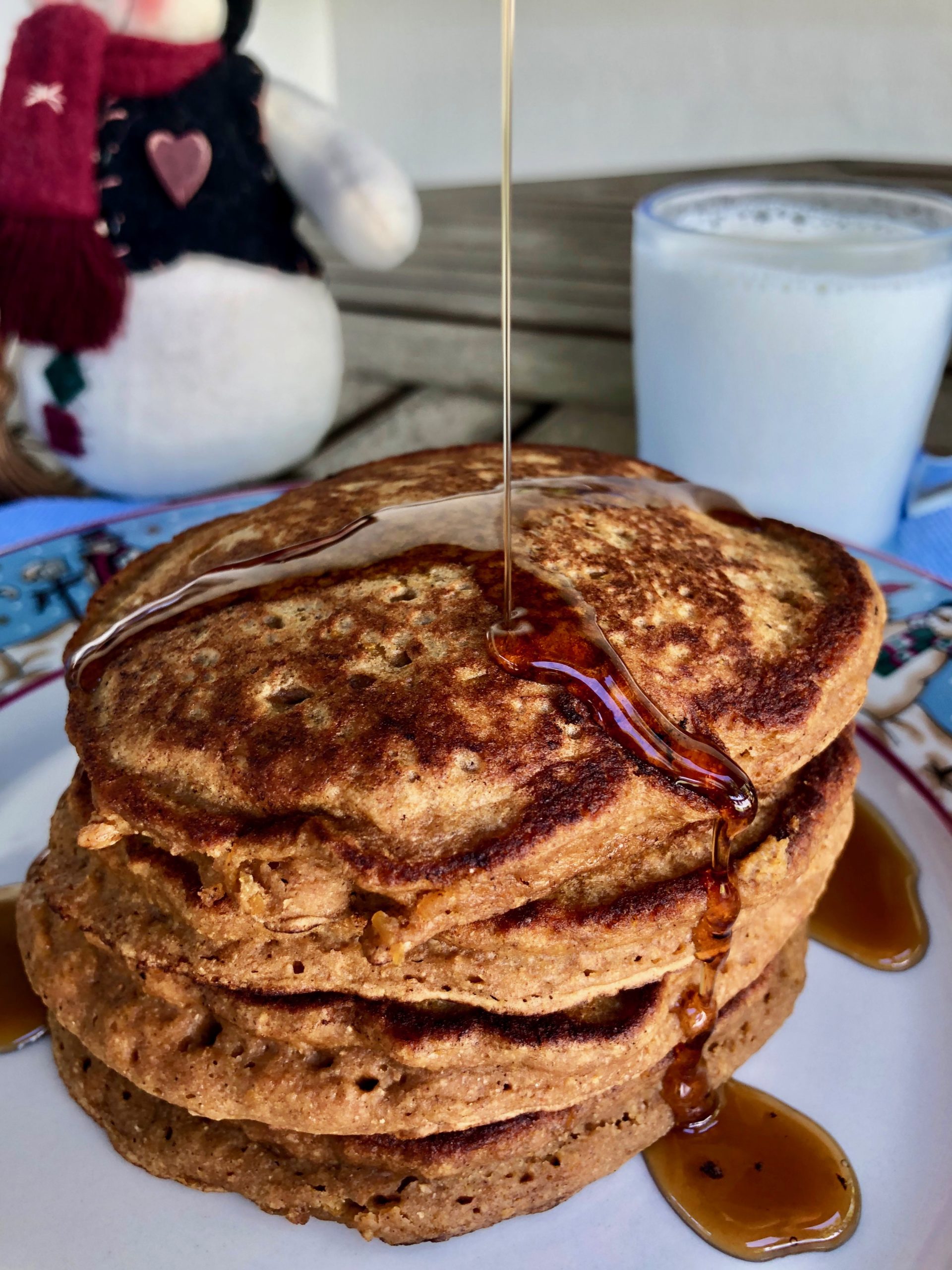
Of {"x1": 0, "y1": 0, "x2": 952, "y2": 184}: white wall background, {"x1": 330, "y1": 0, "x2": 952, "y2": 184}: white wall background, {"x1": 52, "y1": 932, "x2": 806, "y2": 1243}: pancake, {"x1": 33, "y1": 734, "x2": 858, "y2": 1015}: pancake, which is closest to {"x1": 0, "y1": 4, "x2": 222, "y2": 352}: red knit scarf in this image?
{"x1": 33, "y1": 734, "x2": 858, "y2": 1015}: pancake

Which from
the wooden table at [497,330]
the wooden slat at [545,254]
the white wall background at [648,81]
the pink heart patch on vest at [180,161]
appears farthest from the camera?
the white wall background at [648,81]

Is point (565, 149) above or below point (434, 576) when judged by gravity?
below

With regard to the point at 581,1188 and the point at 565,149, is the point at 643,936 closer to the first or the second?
the point at 581,1188

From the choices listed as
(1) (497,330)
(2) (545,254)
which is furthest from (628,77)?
(1) (497,330)

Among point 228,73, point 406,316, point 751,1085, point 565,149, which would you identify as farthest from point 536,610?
point 565,149

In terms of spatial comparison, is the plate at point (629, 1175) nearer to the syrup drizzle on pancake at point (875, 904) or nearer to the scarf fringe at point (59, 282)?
the syrup drizzle on pancake at point (875, 904)

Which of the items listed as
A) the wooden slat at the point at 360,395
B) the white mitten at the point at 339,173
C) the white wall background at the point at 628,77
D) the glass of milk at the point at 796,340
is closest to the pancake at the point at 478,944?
the glass of milk at the point at 796,340

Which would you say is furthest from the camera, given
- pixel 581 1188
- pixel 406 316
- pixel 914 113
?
pixel 914 113
